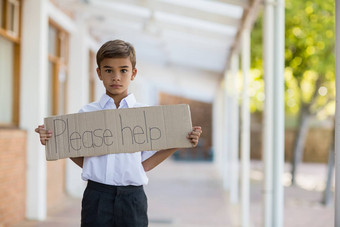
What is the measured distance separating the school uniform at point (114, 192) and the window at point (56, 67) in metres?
5.37

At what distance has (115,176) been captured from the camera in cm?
217

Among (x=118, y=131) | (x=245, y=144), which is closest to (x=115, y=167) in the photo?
(x=118, y=131)

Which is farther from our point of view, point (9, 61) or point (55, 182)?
point (55, 182)

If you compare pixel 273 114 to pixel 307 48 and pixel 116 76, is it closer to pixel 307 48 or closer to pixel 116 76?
pixel 116 76

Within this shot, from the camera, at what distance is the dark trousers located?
2152 mm

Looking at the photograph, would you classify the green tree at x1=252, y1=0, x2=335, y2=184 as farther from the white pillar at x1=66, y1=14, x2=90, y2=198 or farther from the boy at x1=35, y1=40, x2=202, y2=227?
the boy at x1=35, y1=40, x2=202, y2=227

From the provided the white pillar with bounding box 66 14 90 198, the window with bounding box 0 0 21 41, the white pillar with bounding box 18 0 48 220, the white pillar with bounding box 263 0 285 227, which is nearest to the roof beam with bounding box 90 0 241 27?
the white pillar with bounding box 18 0 48 220

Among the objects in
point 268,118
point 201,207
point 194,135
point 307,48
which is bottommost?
point 201,207

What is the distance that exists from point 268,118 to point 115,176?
223 centimetres

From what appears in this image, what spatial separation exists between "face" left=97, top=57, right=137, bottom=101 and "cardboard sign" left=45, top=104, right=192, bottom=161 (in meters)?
0.09

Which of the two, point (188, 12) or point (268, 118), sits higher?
point (188, 12)

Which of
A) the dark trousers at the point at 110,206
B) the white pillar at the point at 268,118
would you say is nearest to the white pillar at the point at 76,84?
the white pillar at the point at 268,118

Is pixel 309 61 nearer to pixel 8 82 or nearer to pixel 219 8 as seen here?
pixel 219 8

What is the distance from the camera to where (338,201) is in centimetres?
230
